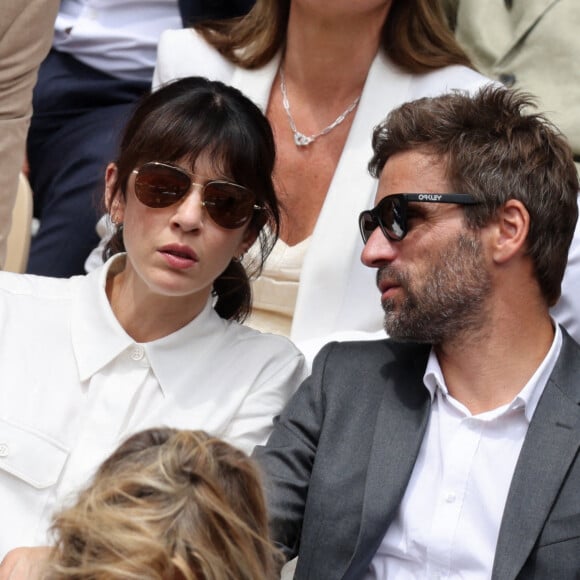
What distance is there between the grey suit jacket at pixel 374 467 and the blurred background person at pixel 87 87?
148 centimetres

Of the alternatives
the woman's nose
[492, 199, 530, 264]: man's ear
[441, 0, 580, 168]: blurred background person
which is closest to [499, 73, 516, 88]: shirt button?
[441, 0, 580, 168]: blurred background person

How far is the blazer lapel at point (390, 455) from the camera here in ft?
7.50

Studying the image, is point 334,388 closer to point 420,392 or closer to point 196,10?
point 420,392

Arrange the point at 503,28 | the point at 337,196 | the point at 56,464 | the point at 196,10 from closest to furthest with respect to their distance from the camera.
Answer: the point at 56,464 → the point at 337,196 → the point at 503,28 → the point at 196,10

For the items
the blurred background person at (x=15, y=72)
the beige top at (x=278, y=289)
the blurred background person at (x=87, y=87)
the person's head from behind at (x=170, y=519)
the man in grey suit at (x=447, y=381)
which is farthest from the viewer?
the blurred background person at (x=87, y=87)

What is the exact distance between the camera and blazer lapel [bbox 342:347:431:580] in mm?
2287

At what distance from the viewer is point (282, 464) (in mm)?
2359

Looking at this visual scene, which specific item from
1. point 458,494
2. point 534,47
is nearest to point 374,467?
point 458,494

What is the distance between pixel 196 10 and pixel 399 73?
0.82 metres

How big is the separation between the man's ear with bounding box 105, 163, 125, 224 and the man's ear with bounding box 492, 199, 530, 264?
767 mm

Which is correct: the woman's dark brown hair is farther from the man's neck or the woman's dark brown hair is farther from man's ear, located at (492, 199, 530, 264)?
the man's neck

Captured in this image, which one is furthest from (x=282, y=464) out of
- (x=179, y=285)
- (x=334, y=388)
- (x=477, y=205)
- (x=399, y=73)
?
(x=399, y=73)

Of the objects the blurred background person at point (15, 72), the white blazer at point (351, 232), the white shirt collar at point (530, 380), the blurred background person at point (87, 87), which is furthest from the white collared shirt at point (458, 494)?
the blurred background person at point (87, 87)

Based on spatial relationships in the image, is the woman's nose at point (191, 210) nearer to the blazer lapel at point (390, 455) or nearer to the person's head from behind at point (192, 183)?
the person's head from behind at point (192, 183)
